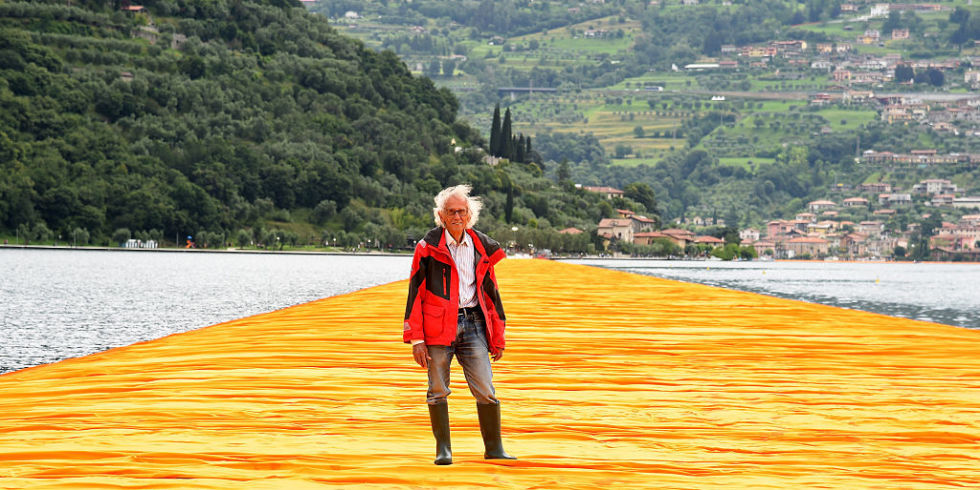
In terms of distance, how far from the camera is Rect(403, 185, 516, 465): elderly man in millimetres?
7074

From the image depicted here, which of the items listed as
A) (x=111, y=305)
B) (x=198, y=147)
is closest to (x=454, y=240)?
(x=111, y=305)

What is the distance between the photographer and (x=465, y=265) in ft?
23.6

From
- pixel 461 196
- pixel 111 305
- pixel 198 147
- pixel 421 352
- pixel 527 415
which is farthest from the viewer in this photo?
pixel 198 147

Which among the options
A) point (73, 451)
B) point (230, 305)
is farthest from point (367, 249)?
point (73, 451)

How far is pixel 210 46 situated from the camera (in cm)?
18850

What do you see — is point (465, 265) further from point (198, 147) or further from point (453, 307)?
point (198, 147)

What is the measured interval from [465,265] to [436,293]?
0.27 metres

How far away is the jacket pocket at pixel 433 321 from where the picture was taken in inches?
278

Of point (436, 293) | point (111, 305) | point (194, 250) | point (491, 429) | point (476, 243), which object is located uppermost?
point (476, 243)

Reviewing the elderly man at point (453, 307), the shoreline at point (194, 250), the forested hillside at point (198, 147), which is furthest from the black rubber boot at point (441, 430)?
the forested hillside at point (198, 147)

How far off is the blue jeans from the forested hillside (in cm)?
13474

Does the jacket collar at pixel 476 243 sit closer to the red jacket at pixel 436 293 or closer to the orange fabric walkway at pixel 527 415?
the red jacket at pixel 436 293

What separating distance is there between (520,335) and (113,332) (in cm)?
1294

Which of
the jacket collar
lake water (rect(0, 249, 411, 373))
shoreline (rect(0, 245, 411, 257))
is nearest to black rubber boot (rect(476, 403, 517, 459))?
the jacket collar
